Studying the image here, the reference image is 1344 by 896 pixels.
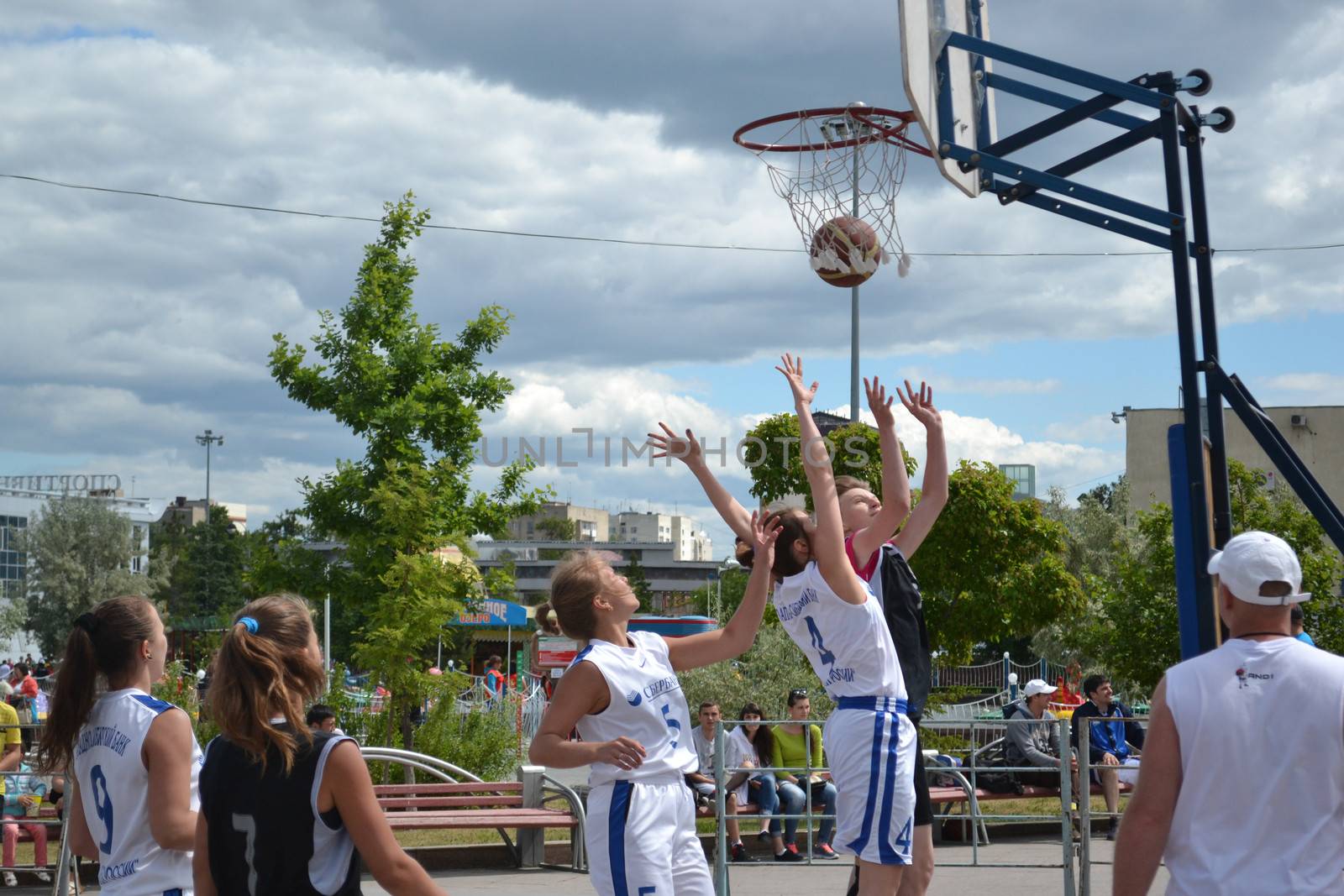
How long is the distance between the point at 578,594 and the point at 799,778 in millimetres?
10152

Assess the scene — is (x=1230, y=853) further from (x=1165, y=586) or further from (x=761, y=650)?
(x=1165, y=586)

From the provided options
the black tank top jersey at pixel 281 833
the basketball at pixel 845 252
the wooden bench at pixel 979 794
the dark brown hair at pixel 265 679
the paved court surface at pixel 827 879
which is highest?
the basketball at pixel 845 252

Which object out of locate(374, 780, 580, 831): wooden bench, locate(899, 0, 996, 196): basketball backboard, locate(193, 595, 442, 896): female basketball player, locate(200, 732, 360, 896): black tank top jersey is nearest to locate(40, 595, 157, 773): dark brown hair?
locate(193, 595, 442, 896): female basketball player

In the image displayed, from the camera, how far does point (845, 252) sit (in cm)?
908

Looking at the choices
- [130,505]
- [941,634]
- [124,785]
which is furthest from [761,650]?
[130,505]

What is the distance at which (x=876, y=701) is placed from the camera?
5.52m

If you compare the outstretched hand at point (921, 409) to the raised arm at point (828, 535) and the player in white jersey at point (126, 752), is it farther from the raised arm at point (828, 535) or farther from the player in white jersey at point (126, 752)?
the player in white jersey at point (126, 752)

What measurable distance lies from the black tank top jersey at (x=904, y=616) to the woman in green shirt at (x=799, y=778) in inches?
285

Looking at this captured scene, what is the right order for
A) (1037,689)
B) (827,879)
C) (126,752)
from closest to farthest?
(126,752) < (827,879) < (1037,689)

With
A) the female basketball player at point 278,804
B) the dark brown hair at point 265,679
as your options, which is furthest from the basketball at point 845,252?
the female basketball player at point 278,804

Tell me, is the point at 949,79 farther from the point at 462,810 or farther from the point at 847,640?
the point at 462,810

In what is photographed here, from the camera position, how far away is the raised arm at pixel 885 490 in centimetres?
587

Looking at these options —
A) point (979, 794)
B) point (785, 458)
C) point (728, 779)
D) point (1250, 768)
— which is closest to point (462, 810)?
point (728, 779)

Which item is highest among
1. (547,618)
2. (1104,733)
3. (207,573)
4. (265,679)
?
(207,573)
